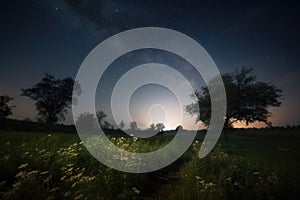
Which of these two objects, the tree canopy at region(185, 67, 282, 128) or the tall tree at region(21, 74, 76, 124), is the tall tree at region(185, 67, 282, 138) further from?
the tall tree at region(21, 74, 76, 124)

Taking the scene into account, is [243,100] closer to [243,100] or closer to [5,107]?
[243,100]

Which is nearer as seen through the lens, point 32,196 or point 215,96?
point 32,196

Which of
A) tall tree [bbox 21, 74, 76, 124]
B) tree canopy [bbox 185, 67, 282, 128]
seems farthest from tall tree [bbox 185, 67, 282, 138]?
tall tree [bbox 21, 74, 76, 124]

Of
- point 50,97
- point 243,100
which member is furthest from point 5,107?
point 243,100

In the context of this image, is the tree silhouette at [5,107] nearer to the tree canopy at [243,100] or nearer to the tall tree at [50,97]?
the tall tree at [50,97]

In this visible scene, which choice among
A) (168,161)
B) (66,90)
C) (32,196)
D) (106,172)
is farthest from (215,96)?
(66,90)

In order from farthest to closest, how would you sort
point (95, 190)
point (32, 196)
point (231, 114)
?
point (231, 114), point (95, 190), point (32, 196)

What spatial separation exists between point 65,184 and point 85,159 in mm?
2471

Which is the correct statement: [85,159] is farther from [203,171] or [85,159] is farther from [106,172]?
[203,171]

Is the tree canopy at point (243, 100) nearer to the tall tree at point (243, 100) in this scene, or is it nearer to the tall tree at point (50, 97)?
the tall tree at point (243, 100)

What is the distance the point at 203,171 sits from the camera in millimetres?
7168

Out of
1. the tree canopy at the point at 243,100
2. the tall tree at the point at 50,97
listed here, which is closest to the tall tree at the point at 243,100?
the tree canopy at the point at 243,100

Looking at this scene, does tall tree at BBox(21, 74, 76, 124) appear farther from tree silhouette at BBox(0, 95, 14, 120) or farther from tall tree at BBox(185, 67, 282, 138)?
tall tree at BBox(185, 67, 282, 138)

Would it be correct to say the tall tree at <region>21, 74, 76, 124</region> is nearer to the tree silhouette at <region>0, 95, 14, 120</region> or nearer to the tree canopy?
the tree silhouette at <region>0, 95, 14, 120</region>
